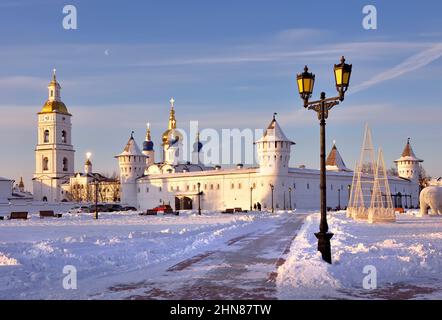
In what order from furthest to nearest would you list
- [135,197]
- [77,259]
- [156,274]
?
[135,197] < [77,259] < [156,274]

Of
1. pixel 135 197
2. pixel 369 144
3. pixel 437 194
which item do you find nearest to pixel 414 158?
pixel 135 197

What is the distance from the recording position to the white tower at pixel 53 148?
98.9 m

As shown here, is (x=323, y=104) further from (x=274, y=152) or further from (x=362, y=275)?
(x=274, y=152)

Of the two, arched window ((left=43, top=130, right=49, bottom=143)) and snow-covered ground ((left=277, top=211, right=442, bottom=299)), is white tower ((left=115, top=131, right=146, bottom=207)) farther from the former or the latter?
snow-covered ground ((left=277, top=211, right=442, bottom=299))

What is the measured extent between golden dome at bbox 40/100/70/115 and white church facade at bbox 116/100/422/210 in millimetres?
16992

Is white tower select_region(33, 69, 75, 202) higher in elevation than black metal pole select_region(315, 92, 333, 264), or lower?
higher

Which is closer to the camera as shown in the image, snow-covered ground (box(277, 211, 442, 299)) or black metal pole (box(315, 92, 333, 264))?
snow-covered ground (box(277, 211, 442, 299))

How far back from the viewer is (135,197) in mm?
90125

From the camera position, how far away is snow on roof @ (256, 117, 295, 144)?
246ft

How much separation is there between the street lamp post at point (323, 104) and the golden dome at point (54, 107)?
92.4 metres

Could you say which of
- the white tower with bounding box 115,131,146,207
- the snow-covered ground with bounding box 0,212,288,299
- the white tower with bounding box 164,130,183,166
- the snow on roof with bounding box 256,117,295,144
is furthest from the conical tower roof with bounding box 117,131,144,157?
the snow-covered ground with bounding box 0,212,288,299
